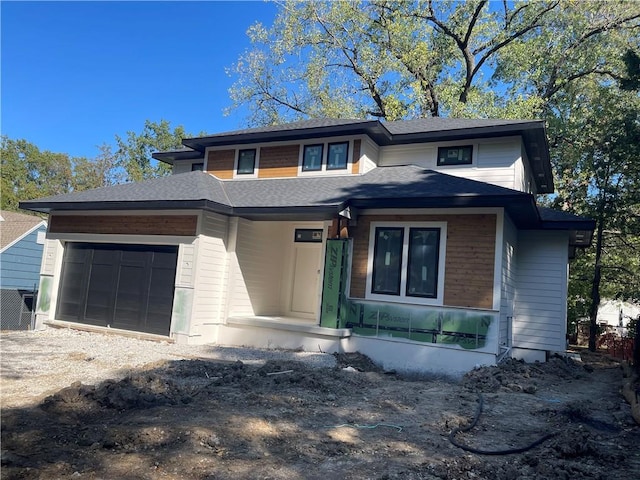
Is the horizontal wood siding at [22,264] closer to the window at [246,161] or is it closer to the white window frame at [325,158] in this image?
the window at [246,161]

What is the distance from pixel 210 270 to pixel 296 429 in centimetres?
630

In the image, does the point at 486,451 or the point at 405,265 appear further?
the point at 405,265

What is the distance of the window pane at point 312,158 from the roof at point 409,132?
0.31 m

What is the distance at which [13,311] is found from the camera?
45.1 feet

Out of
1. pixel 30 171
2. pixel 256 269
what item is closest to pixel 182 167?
pixel 256 269

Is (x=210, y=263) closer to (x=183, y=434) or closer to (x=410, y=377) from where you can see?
(x=410, y=377)

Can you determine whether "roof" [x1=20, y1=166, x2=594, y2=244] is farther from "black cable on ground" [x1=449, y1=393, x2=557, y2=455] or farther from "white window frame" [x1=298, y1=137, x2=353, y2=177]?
"black cable on ground" [x1=449, y1=393, x2=557, y2=455]

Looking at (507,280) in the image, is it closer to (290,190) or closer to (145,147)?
(290,190)

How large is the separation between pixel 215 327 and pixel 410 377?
180 inches

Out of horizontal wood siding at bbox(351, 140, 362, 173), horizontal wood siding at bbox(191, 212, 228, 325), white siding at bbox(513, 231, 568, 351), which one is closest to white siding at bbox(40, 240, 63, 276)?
horizontal wood siding at bbox(191, 212, 228, 325)

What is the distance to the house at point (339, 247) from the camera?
9.13m

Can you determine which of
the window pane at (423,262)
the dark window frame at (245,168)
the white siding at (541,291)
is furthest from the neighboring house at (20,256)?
the white siding at (541,291)

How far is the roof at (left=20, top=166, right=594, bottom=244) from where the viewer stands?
906 cm


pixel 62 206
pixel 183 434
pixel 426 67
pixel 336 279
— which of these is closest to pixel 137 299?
pixel 62 206
